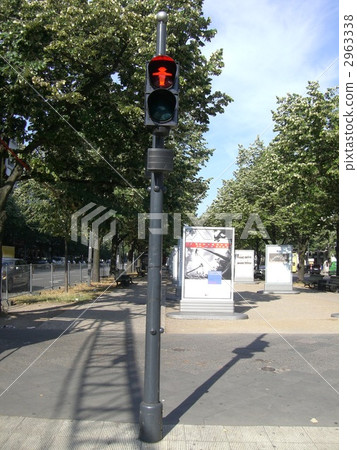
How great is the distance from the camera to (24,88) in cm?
1048

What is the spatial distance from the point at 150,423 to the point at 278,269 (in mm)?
20806

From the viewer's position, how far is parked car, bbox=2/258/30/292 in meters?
15.8

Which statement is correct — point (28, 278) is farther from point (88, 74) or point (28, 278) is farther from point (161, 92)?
point (161, 92)

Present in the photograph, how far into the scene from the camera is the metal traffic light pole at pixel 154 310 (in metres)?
4.30

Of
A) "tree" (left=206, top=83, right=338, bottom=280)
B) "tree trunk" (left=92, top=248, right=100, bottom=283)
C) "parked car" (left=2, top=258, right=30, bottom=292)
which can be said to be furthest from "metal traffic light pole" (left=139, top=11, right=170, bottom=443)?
"tree trunk" (left=92, top=248, right=100, bottom=283)

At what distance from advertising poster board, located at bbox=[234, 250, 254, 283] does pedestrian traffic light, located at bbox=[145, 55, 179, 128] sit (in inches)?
1187

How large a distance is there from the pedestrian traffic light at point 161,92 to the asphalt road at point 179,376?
10.5 ft

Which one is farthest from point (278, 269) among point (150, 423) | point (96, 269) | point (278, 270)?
point (150, 423)

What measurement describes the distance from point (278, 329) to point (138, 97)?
705cm

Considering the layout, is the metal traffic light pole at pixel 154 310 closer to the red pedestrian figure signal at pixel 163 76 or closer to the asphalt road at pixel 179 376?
the red pedestrian figure signal at pixel 163 76

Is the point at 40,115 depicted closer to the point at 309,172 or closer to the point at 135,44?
the point at 135,44

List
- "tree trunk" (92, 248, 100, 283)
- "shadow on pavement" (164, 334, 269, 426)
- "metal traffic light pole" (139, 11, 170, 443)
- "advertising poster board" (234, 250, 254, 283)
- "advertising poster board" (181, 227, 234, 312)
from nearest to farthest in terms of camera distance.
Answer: "metal traffic light pole" (139, 11, 170, 443), "shadow on pavement" (164, 334, 269, 426), "advertising poster board" (181, 227, 234, 312), "tree trunk" (92, 248, 100, 283), "advertising poster board" (234, 250, 254, 283)

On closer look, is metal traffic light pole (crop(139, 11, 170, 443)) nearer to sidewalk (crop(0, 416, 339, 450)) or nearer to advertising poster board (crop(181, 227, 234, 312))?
sidewalk (crop(0, 416, 339, 450))

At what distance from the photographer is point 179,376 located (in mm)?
6621
